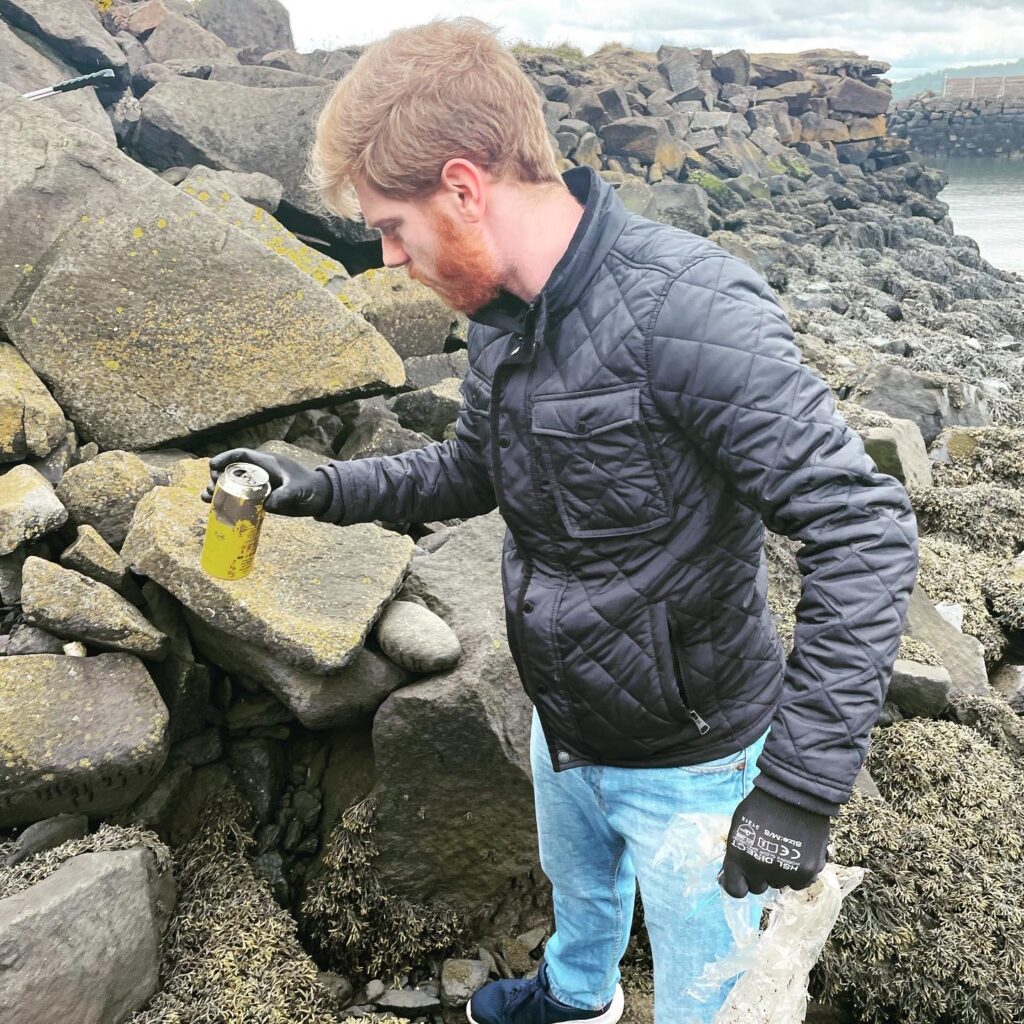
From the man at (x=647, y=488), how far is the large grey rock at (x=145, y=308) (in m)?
2.51

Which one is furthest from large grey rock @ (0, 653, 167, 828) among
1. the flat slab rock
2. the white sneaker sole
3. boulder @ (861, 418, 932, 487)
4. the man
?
boulder @ (861, 418, 932, 487)

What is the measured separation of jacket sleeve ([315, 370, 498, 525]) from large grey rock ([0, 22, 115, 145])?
5885mm

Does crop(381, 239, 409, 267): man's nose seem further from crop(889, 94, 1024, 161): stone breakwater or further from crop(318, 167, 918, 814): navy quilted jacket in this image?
crop(889, 94, 1024, 161): stone breakwater

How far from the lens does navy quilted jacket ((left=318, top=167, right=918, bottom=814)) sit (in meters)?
1.94

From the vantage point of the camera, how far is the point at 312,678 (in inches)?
149

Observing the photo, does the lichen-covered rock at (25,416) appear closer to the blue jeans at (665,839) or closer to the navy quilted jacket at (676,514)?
the navy quilted jacket at (676,514)

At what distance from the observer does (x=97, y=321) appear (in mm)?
4656

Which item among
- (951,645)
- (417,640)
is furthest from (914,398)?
(417,640)

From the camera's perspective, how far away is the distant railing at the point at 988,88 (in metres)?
56.4

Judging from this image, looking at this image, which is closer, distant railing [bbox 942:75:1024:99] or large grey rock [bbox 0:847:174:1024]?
large grey rock [bbox 0:847:174:1024]

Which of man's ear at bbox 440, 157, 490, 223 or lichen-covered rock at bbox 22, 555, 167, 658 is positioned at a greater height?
man's ear at bbox 440, 157, 490, 223

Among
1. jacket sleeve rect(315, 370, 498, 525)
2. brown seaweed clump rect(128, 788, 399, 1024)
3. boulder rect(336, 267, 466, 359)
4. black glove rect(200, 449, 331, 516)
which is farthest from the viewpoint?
boulder rect(336, 267, 466, 359)

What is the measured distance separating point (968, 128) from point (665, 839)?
2588 inches

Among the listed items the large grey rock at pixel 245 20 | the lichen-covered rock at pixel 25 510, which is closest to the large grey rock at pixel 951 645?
the lichen-covered rock at pixel 25 510
